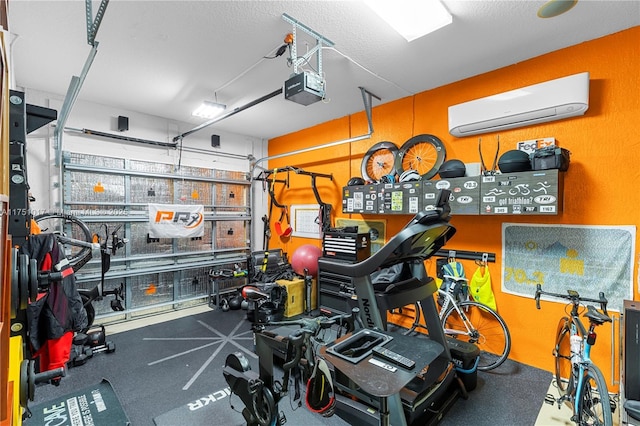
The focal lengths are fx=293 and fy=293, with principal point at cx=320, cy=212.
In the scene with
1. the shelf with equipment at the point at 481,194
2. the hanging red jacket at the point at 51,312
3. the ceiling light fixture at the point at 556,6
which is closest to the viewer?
the ceiling light fixture at the point at 556,6

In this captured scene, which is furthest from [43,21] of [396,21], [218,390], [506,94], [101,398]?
[506,94]

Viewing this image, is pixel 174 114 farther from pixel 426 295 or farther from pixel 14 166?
pixel 426 295

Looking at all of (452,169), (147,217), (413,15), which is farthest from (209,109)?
(452,169)

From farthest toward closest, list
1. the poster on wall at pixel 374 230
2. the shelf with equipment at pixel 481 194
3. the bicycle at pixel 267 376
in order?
the poster on wall at pixel 374 230 → the shelf with equipment at pixel 481 194 → the bicycle at pixel 267 376

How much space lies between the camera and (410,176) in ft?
11.5

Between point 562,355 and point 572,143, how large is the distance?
6.36 feet

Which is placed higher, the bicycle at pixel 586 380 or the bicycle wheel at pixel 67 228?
the bicycle wheel at pixel 67 228

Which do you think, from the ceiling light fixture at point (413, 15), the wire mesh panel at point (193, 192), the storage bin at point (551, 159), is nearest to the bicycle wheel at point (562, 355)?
the storage bin at point (551, 159)

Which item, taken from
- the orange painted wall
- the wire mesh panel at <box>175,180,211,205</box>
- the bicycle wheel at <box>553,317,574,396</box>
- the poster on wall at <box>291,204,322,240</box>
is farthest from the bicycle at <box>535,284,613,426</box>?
the wire mesh panel at <box>175,180,211,205</box>

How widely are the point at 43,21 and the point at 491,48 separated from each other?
3.85 metres

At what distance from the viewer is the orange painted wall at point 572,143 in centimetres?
247

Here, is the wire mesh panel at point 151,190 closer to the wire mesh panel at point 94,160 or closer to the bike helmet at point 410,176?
the wire mesh panel at point 94,160

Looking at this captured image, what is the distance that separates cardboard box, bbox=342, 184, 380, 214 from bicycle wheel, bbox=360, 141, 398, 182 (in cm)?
28

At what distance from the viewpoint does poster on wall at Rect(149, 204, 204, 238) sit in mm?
4418
